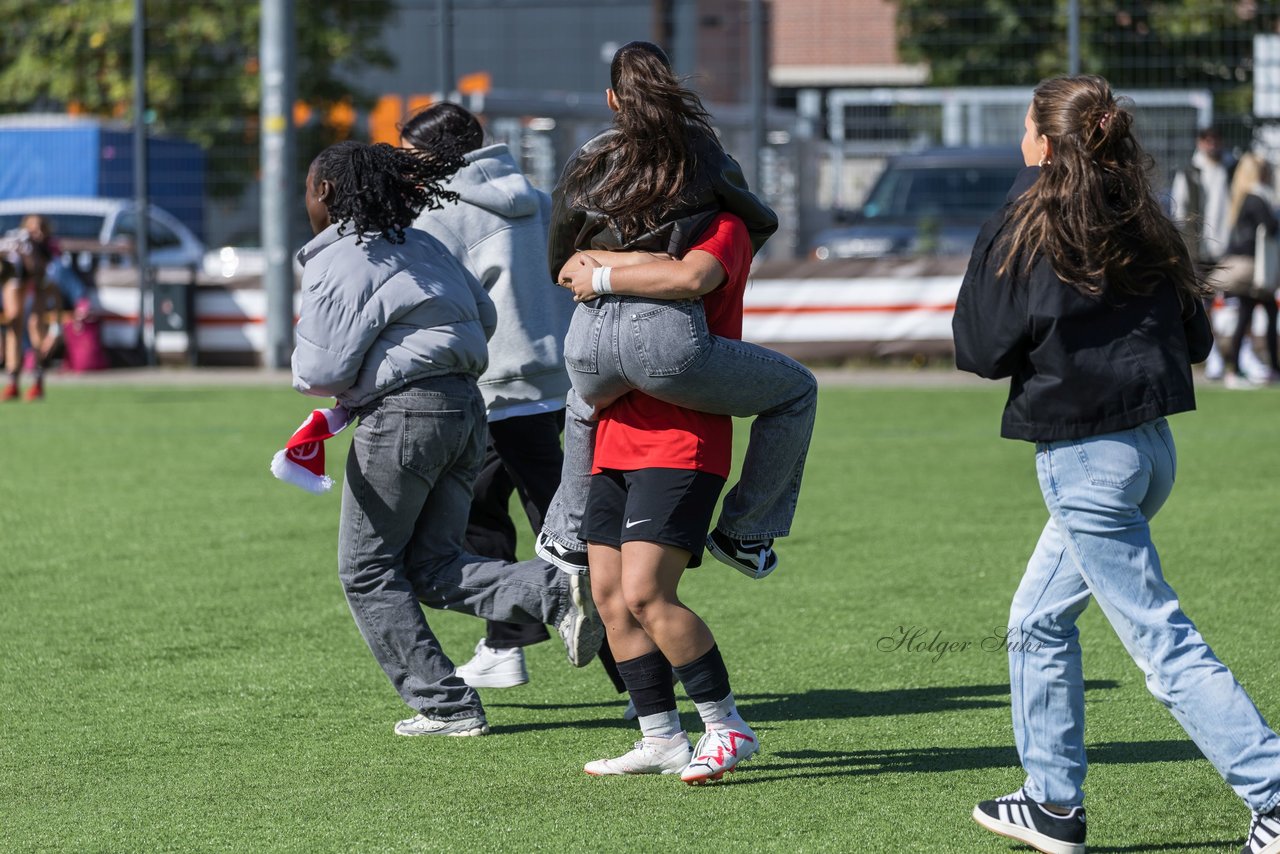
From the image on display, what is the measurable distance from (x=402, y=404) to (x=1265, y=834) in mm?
2495

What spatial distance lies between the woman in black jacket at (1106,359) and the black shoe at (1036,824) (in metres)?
0.34

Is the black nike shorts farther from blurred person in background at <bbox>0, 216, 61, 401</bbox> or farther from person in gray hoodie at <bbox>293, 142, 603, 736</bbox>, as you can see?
blurred person in background at <bbox>0, 216, 61, 401</bbox>

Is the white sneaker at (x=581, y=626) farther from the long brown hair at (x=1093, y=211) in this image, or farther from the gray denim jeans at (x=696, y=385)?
the long brown hair at (x=1093, y=211)

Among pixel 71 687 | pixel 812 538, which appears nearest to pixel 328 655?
pixel 71 687

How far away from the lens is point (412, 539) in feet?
17.6

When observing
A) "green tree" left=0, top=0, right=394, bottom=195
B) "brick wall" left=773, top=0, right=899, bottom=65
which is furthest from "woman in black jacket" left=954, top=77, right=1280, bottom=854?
"brick wall" left=773, top=0, right=899, bottom=65

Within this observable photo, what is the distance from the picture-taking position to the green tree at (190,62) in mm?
20630

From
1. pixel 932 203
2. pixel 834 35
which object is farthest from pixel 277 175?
pixel 834 35

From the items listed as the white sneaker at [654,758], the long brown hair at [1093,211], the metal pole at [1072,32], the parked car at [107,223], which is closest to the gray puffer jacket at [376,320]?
the white sneaker at [654,758]

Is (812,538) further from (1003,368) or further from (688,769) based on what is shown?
(1003,368)

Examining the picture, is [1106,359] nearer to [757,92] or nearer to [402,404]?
[402,404]

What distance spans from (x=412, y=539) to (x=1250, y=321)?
11.4 meters

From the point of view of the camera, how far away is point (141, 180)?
1886 centimetres

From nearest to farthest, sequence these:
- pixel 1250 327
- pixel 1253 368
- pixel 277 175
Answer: pixel 1250 327
pixel 1253 368
pixel 277 175
